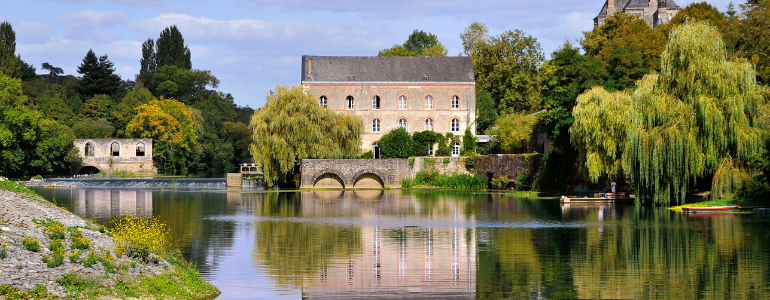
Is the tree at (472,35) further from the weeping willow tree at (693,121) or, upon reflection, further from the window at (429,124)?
the weeping willow tree at (693,121)

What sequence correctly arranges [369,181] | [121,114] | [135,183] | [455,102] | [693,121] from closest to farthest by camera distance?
[693,121], [369,181], [135,183], [455,102], [121,114]

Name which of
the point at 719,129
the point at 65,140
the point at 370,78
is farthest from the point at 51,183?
the point at 719,129

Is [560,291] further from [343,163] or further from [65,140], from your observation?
[65,140]

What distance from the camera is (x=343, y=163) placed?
1886 inches

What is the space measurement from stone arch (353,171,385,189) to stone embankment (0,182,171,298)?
32.9m

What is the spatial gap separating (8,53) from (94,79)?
1083 cm

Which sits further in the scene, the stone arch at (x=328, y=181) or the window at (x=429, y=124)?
the window at (x=429, y=124)

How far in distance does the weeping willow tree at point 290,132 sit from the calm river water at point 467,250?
1203 cm

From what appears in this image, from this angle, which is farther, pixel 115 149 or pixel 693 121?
pixel 115 149

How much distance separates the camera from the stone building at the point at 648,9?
3226 inches

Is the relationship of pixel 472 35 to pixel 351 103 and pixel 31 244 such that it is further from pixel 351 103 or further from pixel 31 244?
pixel 31 244

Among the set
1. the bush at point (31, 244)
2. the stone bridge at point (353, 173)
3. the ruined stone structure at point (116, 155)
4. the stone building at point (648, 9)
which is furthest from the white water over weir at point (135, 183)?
the stone building at point (648, 9)

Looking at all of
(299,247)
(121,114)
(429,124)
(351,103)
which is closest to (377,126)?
(351,103)

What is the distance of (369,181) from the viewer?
163ft
